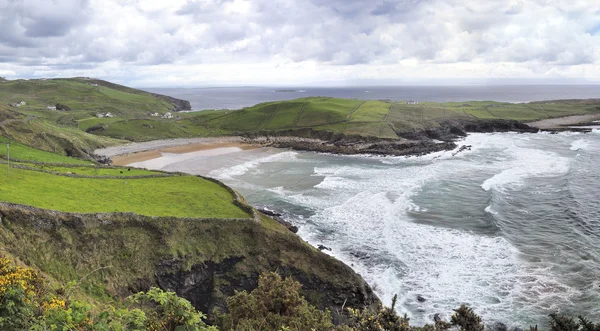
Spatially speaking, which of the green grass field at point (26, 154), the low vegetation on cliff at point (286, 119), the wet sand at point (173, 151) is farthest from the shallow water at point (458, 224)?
the low vegetation on cliff at point (286, 119)

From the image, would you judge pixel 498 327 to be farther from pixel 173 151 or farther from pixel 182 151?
pixel 173 151

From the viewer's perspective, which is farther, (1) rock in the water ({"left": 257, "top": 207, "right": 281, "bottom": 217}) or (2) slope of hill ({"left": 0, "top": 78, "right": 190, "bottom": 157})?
(2) slope of hill ({"left": 0, "top": 78, "right": 190, "bottom": 157})

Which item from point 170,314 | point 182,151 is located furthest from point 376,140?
point 170,314

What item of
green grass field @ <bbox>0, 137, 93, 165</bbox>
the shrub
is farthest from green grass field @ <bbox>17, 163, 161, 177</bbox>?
the shrub

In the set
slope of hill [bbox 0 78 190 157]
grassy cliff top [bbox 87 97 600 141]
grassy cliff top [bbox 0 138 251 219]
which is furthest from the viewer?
grassy cliff top [bbox 87 97 600 141]

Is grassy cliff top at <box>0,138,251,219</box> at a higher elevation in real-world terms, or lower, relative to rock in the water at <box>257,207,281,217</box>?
higher

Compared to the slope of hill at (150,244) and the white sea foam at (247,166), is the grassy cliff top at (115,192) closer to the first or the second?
the slope of hill at (150,244)

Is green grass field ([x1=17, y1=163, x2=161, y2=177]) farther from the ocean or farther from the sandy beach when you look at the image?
the sandy beach
